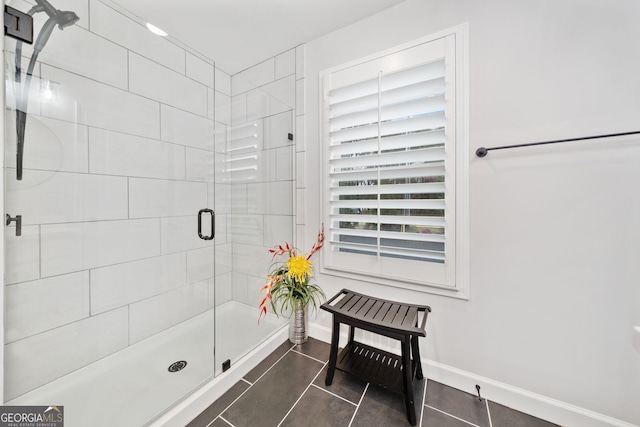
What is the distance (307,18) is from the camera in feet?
5.10

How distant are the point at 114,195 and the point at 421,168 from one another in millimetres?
1843

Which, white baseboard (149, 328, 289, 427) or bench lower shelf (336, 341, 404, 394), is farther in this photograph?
bench lower shelf (336, 341, 404, 394)

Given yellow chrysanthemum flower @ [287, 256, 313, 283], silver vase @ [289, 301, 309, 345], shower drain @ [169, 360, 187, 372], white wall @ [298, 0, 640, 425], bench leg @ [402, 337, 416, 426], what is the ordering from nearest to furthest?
white wall @ [298, 0, 640, 425] < bench leg @ [402, 337, 416, 426] < shower drain @ [169, 360, 187, 372] < yellow chrysanthemum flower @ [287, 256, 313, 283] < silver vase @ [289, 301, 309, 345]

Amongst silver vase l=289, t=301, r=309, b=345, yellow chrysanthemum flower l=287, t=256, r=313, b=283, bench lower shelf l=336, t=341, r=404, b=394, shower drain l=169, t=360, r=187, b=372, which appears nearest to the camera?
bench lower shelf l=336, t=341, r=404, b=394

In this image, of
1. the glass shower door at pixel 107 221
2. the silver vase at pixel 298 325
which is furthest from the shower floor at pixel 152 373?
the silver vase at pixel 298 325

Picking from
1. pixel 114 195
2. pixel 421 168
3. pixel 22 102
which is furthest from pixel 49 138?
pixel 421 168

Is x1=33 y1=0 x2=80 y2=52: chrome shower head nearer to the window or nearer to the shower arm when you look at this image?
the shower arm

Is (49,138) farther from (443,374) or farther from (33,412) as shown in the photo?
(443,374)

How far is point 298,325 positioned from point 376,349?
57 centimetres

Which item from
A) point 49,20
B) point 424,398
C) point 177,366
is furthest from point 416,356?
point 49,20

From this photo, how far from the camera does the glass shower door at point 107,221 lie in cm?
109

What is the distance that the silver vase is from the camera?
1.72m

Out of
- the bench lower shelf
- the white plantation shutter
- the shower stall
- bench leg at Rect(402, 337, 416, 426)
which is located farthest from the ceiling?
the bench lower shelf

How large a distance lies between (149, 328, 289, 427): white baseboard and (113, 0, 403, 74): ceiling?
2139 millimetres
